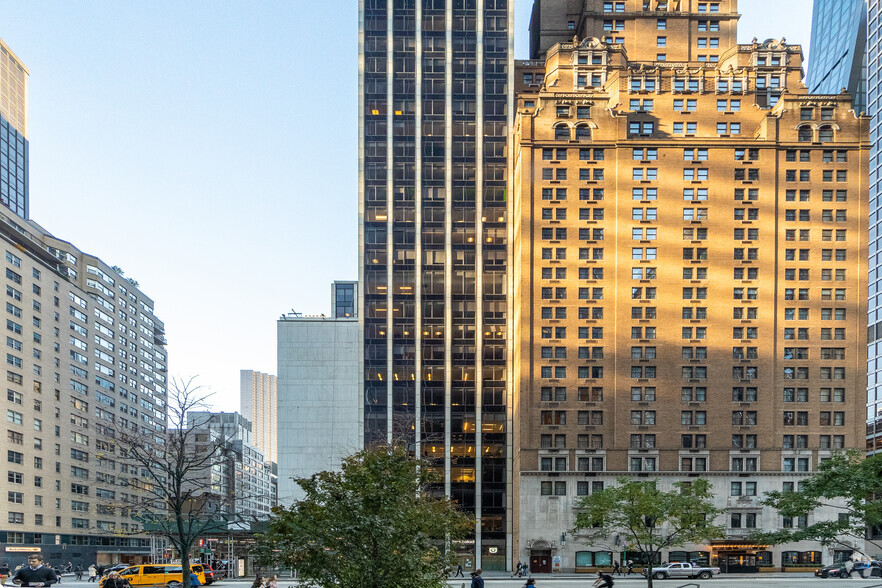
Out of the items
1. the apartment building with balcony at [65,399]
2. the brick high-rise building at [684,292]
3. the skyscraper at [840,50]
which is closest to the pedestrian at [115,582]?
the apartment building with balcony at [65,399]

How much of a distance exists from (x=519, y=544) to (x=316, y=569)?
7222cm

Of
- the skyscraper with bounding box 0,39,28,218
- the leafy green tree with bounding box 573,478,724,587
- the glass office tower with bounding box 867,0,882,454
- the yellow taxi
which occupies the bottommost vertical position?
the yellow taxi

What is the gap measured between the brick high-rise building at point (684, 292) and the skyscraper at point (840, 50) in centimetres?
3777

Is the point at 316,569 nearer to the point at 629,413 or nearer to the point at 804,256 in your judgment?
the point at 629,413

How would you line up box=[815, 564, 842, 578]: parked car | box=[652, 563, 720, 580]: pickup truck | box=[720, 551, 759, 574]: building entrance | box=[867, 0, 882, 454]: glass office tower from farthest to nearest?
box=[867, 0, 882, 454]: glass office tower < box=[720, 551, 759, 574]: building entrance < box=[815, 564, 842, 578]: parked car < box=[652, 563, 720, 580]: pickup truck

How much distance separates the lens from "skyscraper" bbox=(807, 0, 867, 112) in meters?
128

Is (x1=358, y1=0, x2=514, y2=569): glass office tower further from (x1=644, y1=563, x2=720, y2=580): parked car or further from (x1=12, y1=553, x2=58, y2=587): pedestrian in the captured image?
(x1=12, y1=553, x2=58, y2=587): pedestrian

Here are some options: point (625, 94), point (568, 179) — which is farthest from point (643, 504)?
point (625, 94)

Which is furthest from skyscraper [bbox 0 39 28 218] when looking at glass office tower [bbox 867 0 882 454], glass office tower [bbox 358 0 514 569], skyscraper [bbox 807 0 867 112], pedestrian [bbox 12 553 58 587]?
glass office tower [bbox 867 0 882 454]

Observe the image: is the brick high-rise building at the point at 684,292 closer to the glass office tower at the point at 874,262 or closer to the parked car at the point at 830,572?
the glass office tower at the point at 874,262

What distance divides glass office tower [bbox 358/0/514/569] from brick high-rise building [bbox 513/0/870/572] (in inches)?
355

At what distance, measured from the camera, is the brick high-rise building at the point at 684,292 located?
89750 mm

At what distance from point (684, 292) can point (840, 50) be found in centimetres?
7268

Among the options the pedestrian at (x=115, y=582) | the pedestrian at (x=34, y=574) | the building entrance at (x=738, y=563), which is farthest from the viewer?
the building entrance at (x=738, y=563)
